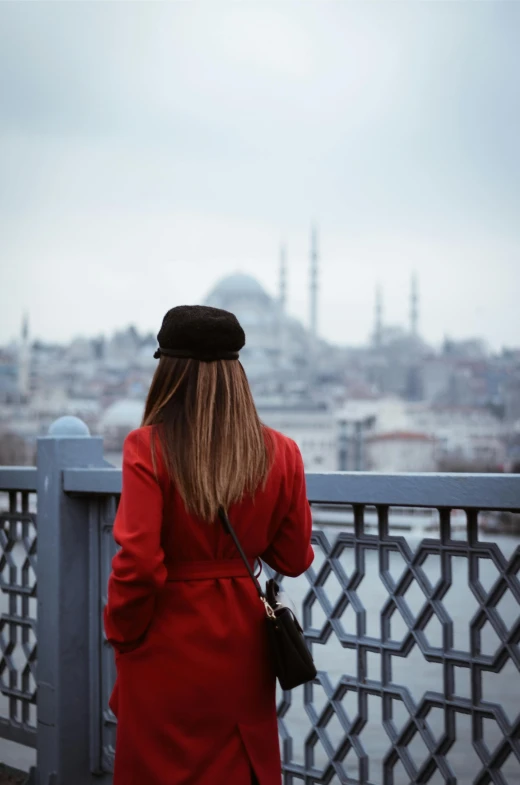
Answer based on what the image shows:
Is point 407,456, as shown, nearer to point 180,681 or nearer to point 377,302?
point 377,302

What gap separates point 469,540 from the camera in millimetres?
1995

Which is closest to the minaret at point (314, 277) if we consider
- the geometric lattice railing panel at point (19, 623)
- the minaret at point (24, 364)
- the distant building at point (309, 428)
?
the distant building at point (309, 428)

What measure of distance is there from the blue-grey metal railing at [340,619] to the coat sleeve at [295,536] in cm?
29

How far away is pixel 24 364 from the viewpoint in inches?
4058

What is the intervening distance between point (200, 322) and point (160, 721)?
0.74 m

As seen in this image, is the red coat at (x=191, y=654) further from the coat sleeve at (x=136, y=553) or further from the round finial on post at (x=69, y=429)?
the round finial on post at (x=69, y=429)

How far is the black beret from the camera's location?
1756mm

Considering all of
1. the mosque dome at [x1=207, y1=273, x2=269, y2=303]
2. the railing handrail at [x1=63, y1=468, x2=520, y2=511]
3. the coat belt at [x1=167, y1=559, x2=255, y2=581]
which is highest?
the mosque dome at [x1=207, y1=273, x2=269, y2=303]

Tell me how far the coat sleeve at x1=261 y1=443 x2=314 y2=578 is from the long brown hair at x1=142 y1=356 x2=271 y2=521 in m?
0.10

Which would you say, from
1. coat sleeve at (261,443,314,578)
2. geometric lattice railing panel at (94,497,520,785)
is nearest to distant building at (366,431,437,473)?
geometric lattice railing panel at (94,497,520,785)

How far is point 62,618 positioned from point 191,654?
1.27 m

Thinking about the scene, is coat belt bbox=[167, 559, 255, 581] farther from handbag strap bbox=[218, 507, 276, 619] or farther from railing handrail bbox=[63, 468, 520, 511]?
railing handrail bbox=[63, 468, 520, 511]

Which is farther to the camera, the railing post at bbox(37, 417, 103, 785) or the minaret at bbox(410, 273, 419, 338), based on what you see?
the minaret at bbox(410, 273, 419, 338)

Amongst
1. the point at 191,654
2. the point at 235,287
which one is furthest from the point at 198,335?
the point at 235,287
